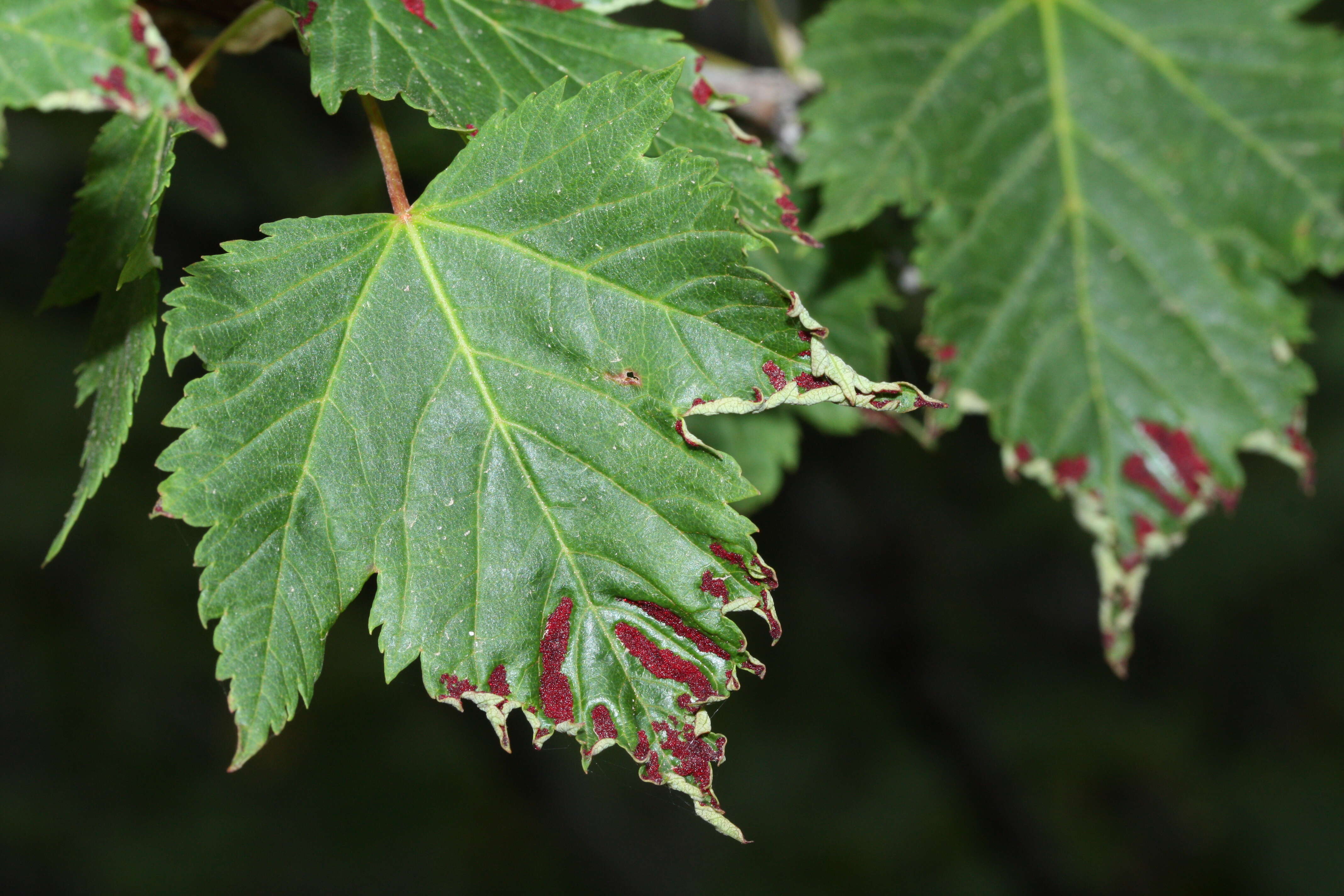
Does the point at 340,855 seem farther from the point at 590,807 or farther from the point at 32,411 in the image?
the point at 32,411

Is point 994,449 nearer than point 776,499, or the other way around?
point 776,499

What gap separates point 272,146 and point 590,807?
9.87 ft

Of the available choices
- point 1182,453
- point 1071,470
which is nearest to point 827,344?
point 1071,470

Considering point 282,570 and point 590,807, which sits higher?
point 282,570

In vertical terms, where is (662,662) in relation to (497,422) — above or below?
below

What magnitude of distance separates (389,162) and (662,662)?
1.29 feet

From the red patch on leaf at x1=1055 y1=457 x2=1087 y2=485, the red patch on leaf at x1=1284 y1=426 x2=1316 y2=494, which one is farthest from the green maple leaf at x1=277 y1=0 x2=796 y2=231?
the red patch on leaf at x1=1284 y1=426 x2=1316 y2=494

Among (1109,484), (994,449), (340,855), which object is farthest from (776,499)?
(340,855)

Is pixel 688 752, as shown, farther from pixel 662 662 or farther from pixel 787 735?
pixel 787 735

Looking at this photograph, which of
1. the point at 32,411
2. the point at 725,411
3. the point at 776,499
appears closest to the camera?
the point at 725,411

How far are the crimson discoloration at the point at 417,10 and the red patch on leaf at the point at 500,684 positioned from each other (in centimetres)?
44

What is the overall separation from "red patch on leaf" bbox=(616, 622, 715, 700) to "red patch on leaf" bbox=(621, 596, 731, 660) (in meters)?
0.01

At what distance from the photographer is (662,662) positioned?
611mm

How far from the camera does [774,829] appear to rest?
13.2 ft
